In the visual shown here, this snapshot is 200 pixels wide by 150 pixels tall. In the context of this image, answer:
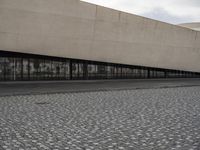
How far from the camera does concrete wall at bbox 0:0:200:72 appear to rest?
849 inches

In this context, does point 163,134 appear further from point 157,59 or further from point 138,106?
point 157,59

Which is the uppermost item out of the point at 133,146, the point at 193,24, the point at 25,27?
the point at 193,24

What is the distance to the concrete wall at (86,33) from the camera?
70.7 feet

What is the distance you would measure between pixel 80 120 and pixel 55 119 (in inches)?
28.6

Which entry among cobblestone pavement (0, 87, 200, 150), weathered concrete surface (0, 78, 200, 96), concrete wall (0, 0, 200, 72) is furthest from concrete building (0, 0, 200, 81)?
cobblestone pavement (0, 87, 200, 150)

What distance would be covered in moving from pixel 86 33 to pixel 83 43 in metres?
0.72

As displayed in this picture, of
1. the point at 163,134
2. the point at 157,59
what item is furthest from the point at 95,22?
the point at 163,134

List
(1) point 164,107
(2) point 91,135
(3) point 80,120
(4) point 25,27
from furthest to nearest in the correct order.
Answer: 1. (4) point 25,27
2. (1) point 164,107
3. (3) point 80,120
4. (2) point 91,135

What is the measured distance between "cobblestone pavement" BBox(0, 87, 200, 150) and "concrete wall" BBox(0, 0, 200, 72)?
28.7 feet

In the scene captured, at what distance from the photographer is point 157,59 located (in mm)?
28344

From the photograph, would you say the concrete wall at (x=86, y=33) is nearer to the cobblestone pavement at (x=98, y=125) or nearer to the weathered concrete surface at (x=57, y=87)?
the weathered concrete surface at (x=57, y=87)

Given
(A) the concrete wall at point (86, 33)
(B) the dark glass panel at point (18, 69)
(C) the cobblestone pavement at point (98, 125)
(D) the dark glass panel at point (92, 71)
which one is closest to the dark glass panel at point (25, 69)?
(B) the dark glass panel at point (18, 69)

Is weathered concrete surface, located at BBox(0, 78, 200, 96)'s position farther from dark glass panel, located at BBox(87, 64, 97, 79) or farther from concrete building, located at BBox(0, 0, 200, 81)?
dark glass panel, located at BBox(87, 64, 97, 79)

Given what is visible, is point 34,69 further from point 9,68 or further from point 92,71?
point 92,71
